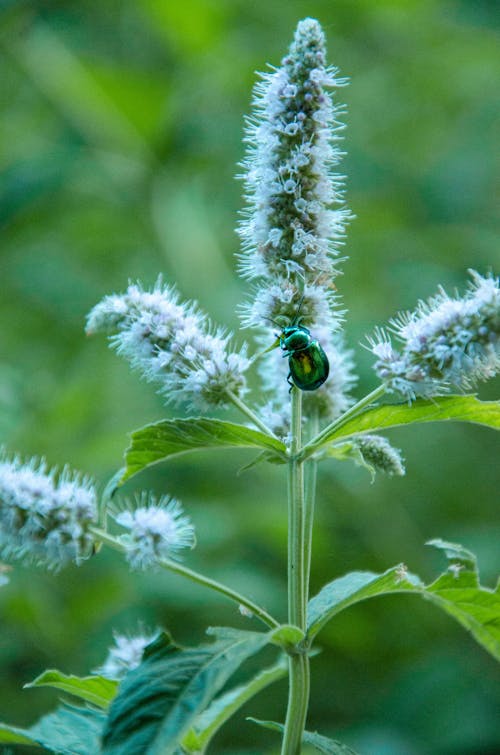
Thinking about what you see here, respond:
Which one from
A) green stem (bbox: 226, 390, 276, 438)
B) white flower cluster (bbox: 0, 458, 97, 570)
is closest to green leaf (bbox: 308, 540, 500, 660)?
green stem (bbox: 226, 390, 276, 438)

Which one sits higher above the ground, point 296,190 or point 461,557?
point 296,190

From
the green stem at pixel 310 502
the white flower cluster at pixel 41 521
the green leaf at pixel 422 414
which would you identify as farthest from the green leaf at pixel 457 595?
the white flower cluster at pixel 41 521

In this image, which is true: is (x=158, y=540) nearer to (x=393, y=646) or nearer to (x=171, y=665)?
(x=171, y=665)

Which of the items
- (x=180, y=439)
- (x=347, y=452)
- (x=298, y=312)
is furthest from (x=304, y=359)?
(x=180, y=439)

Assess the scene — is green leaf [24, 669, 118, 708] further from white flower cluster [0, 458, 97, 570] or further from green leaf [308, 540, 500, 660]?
green leaf [308, 540, 500, 660]

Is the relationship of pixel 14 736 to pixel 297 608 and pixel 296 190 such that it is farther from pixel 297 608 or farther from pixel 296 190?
pixel 296 190

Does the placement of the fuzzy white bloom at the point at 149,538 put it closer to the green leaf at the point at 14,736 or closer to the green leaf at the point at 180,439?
the green leaf at the point at 180,439
